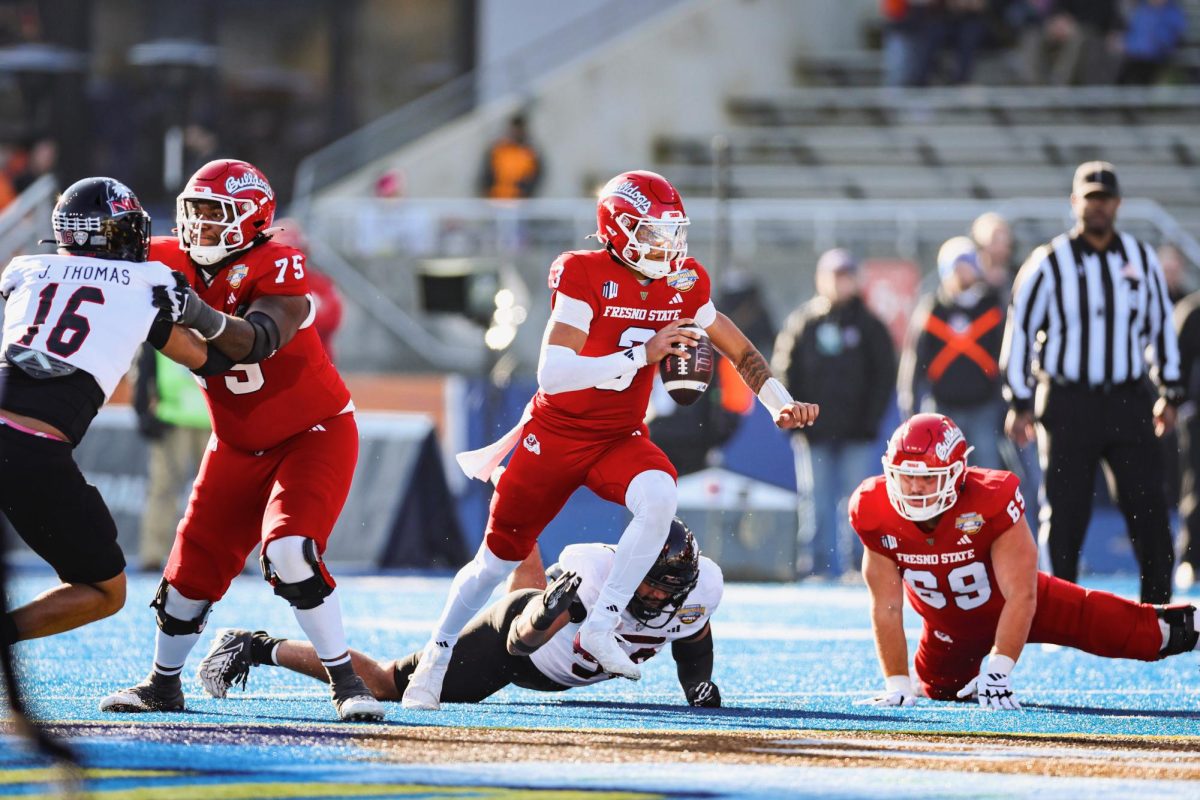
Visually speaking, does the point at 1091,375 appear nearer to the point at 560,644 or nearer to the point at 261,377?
the point at 560,644

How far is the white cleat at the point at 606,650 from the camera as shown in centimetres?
603

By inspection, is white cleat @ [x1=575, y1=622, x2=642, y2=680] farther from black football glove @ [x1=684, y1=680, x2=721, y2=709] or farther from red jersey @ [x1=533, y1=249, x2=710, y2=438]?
red jersey @ [x1=533, y1=249, x2=710, y2=438]

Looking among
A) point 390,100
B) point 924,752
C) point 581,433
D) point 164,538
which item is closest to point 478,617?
point 581,433

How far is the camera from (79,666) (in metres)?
7.30

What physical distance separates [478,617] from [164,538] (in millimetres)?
5297

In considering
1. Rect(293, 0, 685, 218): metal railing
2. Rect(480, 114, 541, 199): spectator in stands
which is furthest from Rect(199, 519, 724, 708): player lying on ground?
Rect(293, 0, 685, 218): metal railing

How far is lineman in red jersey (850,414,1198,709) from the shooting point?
6383 mm

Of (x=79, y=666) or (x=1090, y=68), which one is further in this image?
(x=1090, y=68)

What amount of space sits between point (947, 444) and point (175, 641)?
2.33 meters

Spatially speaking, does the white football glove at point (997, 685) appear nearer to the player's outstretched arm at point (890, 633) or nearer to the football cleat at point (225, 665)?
the player's outstretched arm at point (890, 633)

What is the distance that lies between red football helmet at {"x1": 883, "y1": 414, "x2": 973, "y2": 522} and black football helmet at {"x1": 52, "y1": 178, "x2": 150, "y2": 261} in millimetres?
2302

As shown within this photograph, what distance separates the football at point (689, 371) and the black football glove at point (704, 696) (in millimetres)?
874

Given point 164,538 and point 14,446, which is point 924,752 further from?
point 164,538

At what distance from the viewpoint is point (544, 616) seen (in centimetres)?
603
